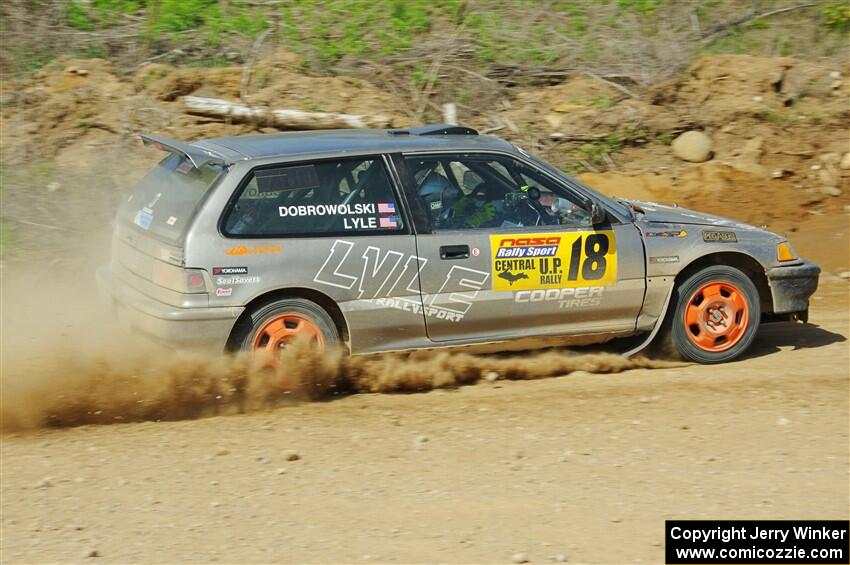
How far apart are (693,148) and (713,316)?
5490 mm

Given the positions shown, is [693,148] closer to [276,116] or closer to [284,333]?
[276,116]

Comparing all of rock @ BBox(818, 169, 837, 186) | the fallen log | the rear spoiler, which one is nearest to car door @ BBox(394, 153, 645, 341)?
A: the rear spoiler

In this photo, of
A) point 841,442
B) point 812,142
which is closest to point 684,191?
point 812,142

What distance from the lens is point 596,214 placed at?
6.78 m

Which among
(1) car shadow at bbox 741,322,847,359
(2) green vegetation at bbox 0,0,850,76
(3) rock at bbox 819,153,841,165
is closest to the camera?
(1) car shadow at bbox 741,322,847,359

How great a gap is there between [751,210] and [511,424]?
628cm

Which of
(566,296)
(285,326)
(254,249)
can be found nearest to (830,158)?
(566,296)

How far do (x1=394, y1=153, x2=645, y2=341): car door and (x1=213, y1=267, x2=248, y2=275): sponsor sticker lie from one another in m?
1.10

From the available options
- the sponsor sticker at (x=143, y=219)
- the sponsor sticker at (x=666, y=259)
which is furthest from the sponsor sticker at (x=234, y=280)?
the sponsor sticker at (x=666, y=259)

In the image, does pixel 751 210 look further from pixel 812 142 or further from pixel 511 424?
pixel 511 424

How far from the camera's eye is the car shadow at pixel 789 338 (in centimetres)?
786

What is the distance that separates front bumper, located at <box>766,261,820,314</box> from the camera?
7273mm

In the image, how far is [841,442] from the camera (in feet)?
19.6

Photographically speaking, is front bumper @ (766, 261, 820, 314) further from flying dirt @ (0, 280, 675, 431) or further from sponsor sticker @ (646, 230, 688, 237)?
flying dirt @ (0, 280, 675, 431)
